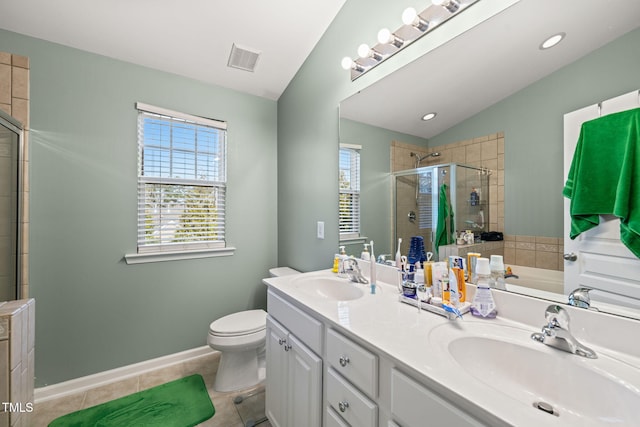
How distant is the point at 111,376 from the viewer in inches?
74.9

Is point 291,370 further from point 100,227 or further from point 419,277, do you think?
point 100,227

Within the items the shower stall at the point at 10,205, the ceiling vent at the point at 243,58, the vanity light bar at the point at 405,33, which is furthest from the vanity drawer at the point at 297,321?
the ceiling vent at the point at 243,58

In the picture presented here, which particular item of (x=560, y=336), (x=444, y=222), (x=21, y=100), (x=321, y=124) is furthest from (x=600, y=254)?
(x=21, y=100)

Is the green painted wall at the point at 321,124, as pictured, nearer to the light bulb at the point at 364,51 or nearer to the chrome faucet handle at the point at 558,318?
the light bulb at the point at 364,51

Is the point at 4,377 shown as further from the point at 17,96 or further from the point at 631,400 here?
the point at 631,400

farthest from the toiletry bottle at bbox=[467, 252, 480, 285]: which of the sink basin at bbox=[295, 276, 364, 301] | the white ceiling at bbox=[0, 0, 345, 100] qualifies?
the white ceiling at bbox=[0, 0, 345, 100]

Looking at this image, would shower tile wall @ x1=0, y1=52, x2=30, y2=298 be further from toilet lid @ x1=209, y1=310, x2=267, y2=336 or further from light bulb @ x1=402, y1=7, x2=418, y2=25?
light bulb @ x1=402, y1=7, x2=418, y2=25

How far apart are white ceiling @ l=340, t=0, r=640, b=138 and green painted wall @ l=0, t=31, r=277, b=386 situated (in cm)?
152

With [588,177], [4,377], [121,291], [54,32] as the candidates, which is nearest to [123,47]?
[54,32]

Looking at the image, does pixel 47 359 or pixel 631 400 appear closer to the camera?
pixel 631 400

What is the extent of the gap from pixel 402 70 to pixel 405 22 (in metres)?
0.21

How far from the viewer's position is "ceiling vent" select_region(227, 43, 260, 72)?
195 centimetres

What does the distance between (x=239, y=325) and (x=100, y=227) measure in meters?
1.21

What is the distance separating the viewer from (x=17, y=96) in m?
1.62
